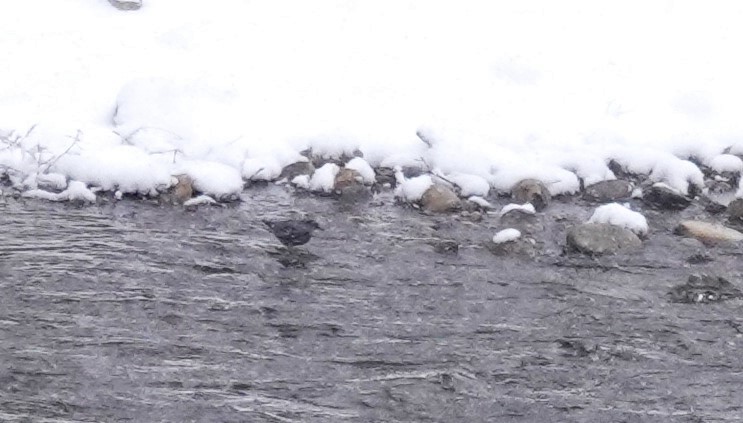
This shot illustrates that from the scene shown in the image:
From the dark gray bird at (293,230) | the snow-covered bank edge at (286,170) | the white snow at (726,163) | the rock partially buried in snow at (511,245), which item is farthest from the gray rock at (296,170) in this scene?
the white snow at (726,163)

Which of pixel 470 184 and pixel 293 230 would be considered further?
pixel 470 184

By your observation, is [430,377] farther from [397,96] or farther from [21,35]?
[21,35]

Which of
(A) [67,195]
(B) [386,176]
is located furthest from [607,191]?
(A) [67,195]

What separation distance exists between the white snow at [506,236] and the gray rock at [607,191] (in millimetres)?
997

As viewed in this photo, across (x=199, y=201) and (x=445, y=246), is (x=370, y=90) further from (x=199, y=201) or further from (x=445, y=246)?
(x=445, y=246)

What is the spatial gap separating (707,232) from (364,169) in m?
2.11

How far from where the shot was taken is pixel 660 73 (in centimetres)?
923

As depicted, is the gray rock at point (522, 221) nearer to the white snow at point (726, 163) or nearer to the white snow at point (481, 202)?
the white snow at point (481, 202)

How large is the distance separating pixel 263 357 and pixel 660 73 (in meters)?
5.20

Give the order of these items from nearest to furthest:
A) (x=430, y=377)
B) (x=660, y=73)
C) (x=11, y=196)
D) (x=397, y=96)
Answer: (x=430, y=377) → (x=11, y=196) → (x=397, y=96) → (x=660, y=73)

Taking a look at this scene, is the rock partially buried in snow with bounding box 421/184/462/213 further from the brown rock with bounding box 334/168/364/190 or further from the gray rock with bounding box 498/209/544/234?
the brown rock with bounding box 334/168/364/190

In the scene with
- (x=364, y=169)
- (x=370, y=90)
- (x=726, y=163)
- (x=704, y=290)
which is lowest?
(x=704, y=290)

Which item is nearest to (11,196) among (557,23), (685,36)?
(557,23)

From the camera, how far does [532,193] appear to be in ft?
23.9
